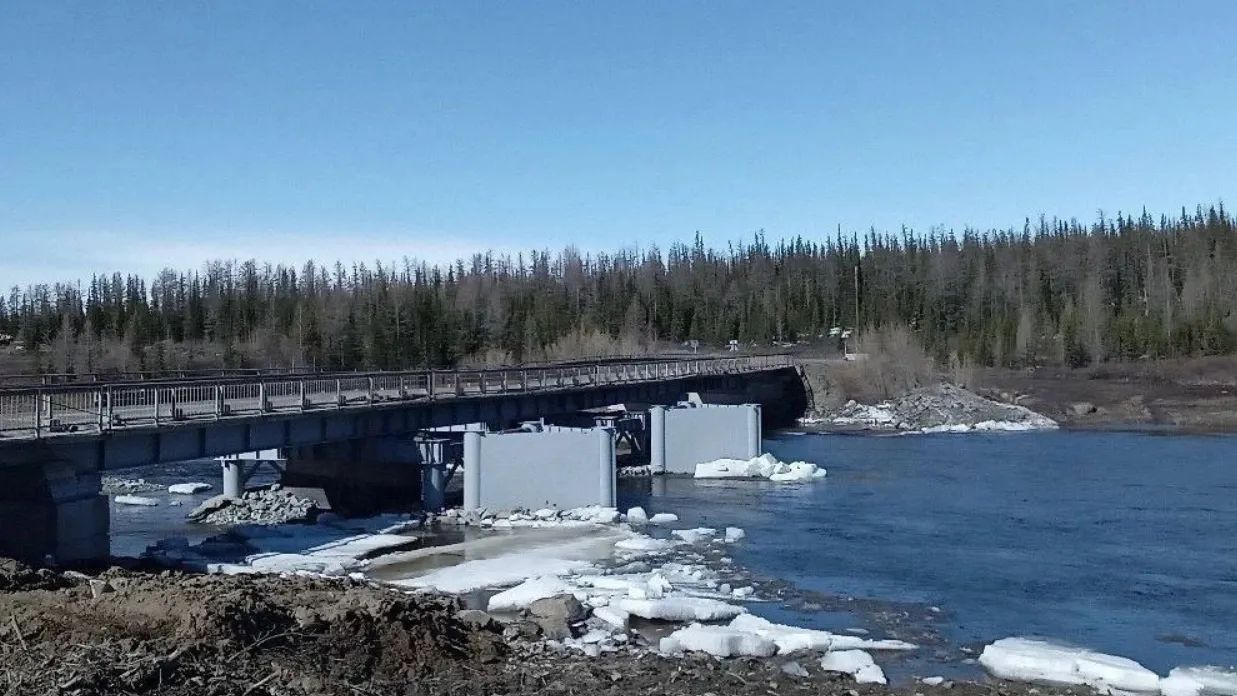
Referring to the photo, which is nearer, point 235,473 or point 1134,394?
point 235,473

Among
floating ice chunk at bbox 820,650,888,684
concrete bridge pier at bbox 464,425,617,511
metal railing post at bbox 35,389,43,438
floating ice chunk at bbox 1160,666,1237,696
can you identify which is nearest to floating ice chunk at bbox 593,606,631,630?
floating ice chunk at bbox 820,650,888,684

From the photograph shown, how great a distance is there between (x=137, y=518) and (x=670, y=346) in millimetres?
108402

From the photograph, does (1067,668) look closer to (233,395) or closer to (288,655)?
(288,655)

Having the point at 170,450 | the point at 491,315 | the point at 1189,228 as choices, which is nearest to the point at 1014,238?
the point at 1189,228

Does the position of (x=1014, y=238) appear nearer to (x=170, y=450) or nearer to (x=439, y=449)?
(x=439, y=449)

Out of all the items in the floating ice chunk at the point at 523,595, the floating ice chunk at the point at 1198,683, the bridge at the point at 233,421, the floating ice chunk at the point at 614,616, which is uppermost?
the bridge at the point at 233,421

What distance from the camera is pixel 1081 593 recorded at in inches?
1052

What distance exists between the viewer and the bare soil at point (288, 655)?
15.1 meters

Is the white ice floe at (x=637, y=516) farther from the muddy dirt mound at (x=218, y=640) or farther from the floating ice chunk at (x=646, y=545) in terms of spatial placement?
the muddy dirt mound at (x=218, y=640)

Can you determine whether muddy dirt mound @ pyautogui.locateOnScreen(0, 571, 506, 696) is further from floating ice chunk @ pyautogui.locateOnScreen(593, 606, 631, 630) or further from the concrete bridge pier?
the concrete bridge pier

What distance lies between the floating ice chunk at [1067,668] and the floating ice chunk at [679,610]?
5.48 meters

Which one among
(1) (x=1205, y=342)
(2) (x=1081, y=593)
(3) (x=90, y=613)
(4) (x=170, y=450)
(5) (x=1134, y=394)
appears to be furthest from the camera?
(1) (x=1205, y=342)

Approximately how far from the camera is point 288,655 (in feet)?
55.5

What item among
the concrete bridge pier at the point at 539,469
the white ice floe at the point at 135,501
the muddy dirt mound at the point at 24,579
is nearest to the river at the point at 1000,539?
the white ice floe at the point at 135,501
